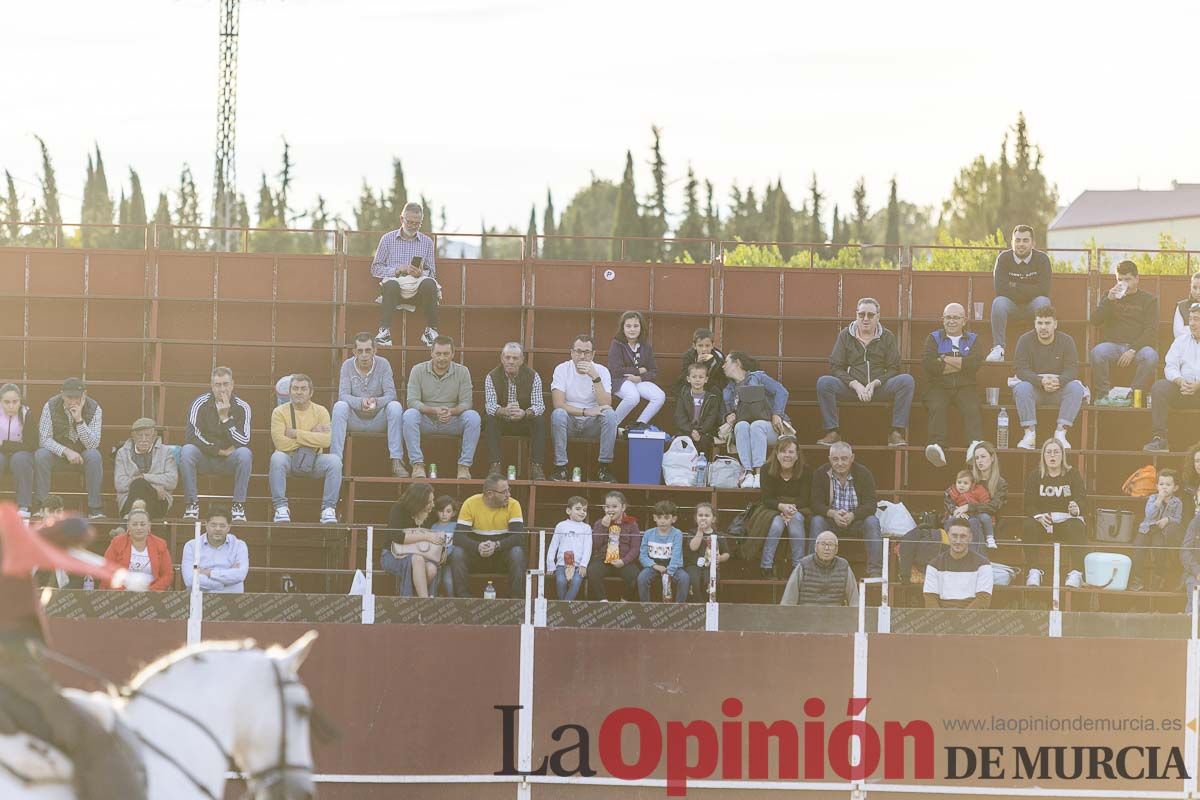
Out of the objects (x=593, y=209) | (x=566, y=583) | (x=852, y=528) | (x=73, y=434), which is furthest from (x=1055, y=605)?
(x=593, y=209)

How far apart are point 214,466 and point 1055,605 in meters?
7.13

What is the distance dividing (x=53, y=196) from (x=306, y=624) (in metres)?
47.0

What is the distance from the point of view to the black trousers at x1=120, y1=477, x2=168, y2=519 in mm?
14391

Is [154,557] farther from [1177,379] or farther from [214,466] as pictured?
[1177,379]

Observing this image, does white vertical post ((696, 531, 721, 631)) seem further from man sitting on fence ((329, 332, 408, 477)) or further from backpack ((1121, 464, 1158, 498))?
backpack ((1121, 464, 1158, 498))

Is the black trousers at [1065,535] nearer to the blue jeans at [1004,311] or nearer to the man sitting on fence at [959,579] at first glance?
the man sitting on fence at [959,579]

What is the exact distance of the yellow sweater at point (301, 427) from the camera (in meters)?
15.1

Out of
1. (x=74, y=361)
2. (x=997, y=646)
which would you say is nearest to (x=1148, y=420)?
(x=997, y=646)

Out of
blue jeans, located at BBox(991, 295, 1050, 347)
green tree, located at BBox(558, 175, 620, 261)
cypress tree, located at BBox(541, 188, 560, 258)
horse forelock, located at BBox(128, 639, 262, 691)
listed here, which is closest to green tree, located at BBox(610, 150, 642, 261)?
cypress tree, located at BBox(541, 188, 560, 258)

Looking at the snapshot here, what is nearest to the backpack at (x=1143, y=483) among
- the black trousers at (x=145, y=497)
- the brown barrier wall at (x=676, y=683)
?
the brown barrier wall at (x=676, y=683)

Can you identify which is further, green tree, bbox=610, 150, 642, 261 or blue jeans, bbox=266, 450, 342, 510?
green tree, bbox=610, 150, 642, 261

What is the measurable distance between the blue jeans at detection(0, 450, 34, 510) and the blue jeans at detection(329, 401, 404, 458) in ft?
8.46

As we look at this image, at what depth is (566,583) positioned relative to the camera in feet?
43.6

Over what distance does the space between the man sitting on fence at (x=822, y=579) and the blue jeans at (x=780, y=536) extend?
14 cm
